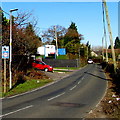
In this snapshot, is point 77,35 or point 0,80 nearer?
point 0,80

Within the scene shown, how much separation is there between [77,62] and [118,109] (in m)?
45.4

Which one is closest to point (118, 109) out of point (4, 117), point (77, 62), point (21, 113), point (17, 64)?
point (21, 113)

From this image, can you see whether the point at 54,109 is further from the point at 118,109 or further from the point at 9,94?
the point at 9,94

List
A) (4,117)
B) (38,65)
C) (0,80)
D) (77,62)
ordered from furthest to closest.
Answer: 1. (77,62)
2. (38,65)
3. (0,80)
4. (4,117)

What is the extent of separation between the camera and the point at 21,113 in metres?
9.88

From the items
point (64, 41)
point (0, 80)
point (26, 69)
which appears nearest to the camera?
point (0, 80)

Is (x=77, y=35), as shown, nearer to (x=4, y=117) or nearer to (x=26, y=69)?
(x=26, y=69)

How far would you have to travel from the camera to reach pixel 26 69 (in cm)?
2745

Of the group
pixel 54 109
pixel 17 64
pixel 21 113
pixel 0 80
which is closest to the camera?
pixel 21 113

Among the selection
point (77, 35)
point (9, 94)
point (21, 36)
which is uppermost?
point (77, 35)

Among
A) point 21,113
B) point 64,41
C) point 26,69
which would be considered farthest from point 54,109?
point 64,41

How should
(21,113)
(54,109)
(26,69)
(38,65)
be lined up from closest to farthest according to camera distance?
(21,113) < (54,109) < (26,69) < (38,65)

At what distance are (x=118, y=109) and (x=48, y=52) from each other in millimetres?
58169

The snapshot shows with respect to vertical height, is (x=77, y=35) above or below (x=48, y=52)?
above
